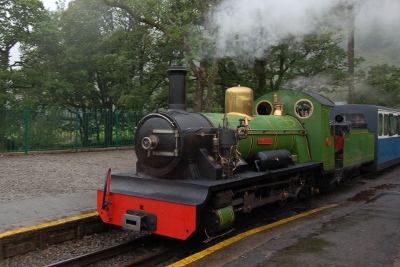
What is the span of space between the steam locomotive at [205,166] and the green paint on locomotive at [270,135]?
0.06ft

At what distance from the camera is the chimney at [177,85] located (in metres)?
5.30

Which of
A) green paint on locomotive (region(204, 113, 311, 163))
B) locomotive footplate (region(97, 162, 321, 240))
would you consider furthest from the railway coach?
locomotive footplate (region(97, 162, 321, 240))

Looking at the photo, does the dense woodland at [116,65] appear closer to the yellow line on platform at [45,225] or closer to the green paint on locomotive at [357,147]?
the green paint on locomotive at [357,147]

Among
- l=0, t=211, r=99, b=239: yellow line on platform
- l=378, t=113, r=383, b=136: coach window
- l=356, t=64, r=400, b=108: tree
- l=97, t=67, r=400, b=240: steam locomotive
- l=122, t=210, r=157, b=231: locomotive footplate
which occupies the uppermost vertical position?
l=356, t=64, r=400, b=108: tree

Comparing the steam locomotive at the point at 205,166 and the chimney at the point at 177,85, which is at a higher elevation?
the chimney at the point at 177,85

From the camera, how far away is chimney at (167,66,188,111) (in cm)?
530

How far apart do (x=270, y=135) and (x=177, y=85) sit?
2.08m

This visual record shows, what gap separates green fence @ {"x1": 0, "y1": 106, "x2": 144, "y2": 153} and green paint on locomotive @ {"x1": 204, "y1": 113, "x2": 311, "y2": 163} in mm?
8609

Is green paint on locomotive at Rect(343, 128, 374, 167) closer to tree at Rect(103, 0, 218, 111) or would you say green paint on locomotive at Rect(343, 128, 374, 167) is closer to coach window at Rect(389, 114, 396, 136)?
coach window at Rect(389, 114, 396, 136)

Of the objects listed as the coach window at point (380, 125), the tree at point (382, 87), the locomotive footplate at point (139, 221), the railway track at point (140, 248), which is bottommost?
the railway track at point (140, 248)

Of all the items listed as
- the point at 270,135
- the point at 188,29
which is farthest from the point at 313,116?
the point at 188,29

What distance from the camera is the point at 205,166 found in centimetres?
511

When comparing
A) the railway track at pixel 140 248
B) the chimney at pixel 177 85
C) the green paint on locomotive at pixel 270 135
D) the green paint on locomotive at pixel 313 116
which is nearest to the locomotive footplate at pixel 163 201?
the railway track at pixel 140 248

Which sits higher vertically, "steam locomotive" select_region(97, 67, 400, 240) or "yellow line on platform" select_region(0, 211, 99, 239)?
"steam locomotive" select_region(97, 67, 400, 240)
